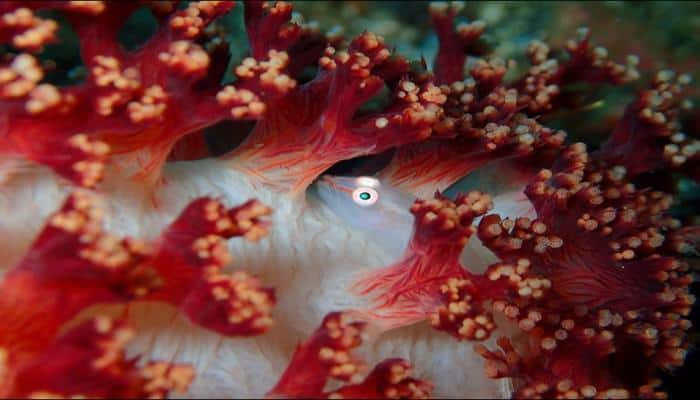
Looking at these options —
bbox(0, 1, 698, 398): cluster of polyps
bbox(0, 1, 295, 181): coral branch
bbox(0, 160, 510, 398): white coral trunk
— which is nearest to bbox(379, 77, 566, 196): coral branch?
bbox(0, 1, 698, 398): cluster of polyps

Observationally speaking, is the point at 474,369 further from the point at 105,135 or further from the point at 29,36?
the point at 29,36

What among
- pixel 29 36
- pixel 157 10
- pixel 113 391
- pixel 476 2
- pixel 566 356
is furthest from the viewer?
pixel 476 2

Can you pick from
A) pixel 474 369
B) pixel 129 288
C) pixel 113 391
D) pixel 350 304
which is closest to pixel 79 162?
pixel 129 288

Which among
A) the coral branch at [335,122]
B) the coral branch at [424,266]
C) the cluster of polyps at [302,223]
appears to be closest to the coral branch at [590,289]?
the cluster of polyps at [302,223]

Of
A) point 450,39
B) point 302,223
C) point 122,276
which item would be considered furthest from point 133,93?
point 450,39

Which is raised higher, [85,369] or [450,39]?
[450,39]

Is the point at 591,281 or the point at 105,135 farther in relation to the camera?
the point at 591,281

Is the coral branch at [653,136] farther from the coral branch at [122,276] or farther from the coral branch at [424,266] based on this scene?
the coral branch at [122,276]

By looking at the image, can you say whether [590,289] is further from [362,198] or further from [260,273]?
[260,273]
